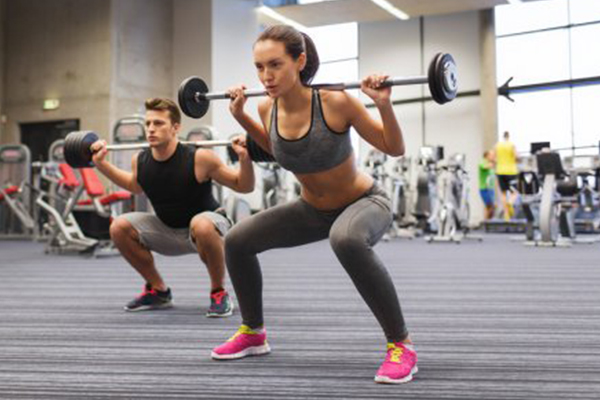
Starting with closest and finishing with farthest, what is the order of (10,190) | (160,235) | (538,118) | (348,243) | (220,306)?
(348,243)
(220,306)
(160,235)
(10,190)
(538,118)

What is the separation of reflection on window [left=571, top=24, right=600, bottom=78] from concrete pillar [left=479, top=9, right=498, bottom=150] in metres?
1.34

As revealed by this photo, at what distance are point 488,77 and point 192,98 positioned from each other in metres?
10.1

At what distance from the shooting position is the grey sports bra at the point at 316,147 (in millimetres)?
1589

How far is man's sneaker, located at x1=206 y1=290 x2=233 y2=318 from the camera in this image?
2451mm

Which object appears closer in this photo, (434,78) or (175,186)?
(434,78)

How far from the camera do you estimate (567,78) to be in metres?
A: 10.6

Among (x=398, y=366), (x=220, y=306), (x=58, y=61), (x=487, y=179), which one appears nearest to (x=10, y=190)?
(x=58, y=61)

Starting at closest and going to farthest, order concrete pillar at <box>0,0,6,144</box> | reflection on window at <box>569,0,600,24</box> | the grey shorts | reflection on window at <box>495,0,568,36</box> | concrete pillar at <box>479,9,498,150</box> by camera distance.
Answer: the grey shorts < concrete pillar at <box>0,0,6,144</box> < reflection on window at <box>569,0,600,24</box> < reflection on window at <box>495,0,568,36</box> < concrete pillar at <box>479,9,498,150</box>

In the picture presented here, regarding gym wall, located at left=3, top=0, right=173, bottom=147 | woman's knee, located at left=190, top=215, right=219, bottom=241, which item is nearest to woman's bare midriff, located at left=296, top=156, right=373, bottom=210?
woman's knee, located at left=190, top=215, right=219, bottom=241

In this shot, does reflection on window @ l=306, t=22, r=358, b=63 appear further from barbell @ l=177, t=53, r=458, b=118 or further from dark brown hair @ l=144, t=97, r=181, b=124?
barbell @ l=177, t=53, r=458, b=118

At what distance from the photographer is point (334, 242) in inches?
59.7

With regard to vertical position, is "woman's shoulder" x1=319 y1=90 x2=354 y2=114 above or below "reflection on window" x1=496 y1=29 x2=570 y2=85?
below

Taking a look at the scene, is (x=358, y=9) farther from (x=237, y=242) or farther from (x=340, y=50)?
(x=237, y=242)

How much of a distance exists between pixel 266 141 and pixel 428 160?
6000mm
